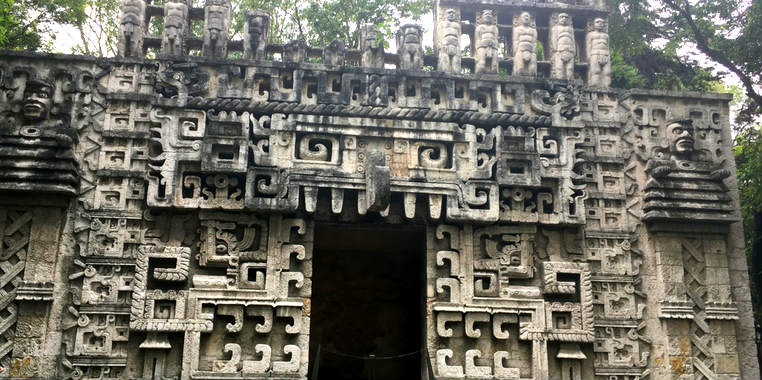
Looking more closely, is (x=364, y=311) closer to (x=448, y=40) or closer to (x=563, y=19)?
(x=448, y=40)

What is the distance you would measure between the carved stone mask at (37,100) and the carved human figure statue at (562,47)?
19.4 ft

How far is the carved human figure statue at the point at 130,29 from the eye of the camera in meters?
7.93

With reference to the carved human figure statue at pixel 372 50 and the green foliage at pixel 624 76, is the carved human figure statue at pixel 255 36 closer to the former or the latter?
the carved human figure statue at pixel 372 50

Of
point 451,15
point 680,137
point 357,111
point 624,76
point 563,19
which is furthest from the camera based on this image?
point 624,76

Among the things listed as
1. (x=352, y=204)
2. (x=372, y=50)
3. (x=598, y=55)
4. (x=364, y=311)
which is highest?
(x=598, y=55)

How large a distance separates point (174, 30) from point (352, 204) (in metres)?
2.93

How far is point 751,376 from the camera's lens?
754 cm

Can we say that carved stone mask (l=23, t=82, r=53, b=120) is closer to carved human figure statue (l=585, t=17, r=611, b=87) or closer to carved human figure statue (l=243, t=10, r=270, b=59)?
carved human figure statue (l=243, t=10, r=270, b=59)

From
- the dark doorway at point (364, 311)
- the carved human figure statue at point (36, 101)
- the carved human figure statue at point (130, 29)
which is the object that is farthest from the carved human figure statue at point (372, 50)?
the carved human figure statue at point (36, 101)

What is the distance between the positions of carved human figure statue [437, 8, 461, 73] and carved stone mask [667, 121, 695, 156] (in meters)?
2.69

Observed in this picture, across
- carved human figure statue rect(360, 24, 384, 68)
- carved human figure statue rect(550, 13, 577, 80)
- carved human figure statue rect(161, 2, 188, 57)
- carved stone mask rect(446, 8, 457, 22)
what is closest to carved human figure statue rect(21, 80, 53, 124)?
carved human figure statue rect(161, 2, 188, 57)

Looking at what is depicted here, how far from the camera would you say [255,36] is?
810 centimetres

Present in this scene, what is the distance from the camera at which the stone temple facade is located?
7.05 meters

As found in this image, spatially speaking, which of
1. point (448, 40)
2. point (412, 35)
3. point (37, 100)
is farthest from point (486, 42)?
point (37, 100)
